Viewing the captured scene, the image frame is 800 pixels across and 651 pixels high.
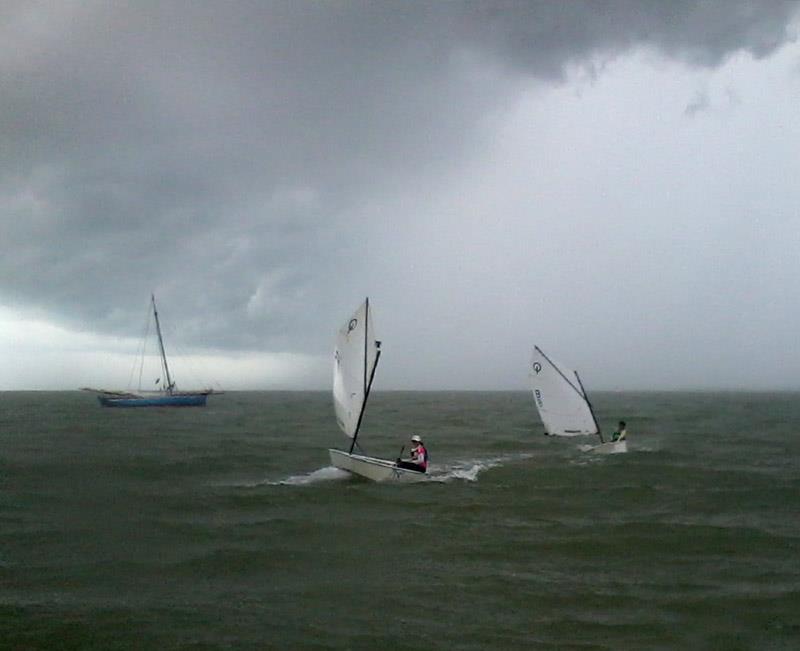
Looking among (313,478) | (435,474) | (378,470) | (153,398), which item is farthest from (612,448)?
(153,398)

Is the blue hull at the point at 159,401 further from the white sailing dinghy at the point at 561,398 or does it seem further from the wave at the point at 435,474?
the wave at the point at 435,474

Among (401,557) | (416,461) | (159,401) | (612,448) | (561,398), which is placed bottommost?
(401,557)

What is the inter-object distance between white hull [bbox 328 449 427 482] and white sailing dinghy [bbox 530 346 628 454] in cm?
1688

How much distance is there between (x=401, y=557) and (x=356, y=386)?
13811 mm

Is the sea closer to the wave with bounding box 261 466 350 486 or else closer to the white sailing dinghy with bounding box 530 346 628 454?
the wave with bounding box 261 466 350 486

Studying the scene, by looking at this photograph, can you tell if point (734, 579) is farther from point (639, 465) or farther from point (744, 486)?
point (639, 465)

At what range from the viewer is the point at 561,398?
45.7 m

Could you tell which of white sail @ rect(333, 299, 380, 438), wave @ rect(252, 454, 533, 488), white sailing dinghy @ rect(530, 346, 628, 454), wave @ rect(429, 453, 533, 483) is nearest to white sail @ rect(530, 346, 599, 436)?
white sailing dinghy @ rect(530, 346, 628, 454)

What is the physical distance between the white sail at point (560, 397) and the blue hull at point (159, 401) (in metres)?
94.3

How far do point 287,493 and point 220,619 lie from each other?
48.8 feet

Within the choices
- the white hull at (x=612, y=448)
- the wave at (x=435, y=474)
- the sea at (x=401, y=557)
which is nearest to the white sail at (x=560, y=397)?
the white hull at (x=612, y=448)

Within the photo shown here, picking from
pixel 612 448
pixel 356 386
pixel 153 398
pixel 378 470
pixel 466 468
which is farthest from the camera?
pixel 153 398

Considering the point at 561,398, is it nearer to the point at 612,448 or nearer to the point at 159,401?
the point at 612,448

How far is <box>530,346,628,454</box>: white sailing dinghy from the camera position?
146 ft
